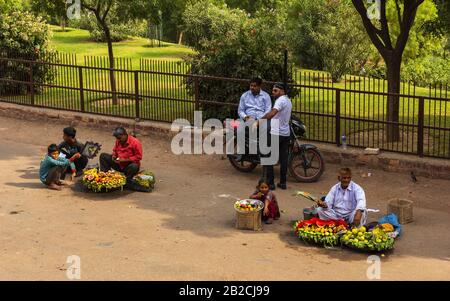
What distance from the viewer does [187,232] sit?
415 inches

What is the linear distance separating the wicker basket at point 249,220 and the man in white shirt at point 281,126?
208cm

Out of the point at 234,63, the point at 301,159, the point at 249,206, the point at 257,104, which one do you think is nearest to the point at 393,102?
the point at 301,159

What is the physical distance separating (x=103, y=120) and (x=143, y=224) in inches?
258

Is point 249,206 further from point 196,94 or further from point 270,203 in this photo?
point 196,94

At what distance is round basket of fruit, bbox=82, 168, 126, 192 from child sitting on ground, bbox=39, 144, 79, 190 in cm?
53

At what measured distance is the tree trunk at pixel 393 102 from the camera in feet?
46.7

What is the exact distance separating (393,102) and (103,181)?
588cm

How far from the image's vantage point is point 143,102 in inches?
680

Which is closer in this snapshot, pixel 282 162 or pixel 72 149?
pixel 282 162

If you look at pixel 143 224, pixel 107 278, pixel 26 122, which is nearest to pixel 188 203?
pixel 143 224

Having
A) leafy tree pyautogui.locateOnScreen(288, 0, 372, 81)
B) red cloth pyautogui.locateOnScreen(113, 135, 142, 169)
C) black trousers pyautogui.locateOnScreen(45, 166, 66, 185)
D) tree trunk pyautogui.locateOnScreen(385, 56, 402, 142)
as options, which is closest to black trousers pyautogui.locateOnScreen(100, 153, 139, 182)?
red cloth pyautogui.locateOnScreen(113, 135, 142, 169)

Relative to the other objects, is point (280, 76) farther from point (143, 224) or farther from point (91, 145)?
point (143, 224)

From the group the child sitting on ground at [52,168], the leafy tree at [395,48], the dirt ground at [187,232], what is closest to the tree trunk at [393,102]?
the leafy tree at [395,48]

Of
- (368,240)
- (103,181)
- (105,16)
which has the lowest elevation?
(368,240)
